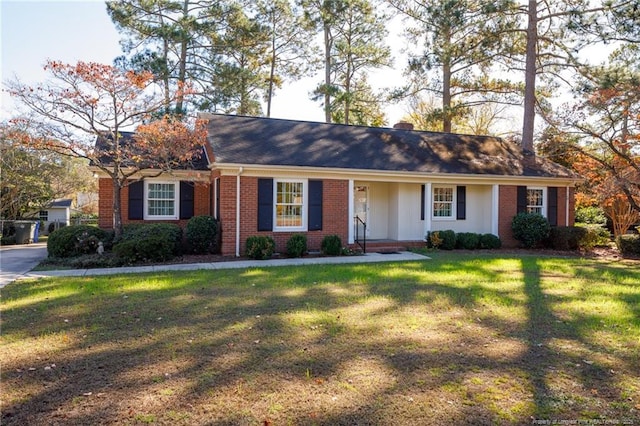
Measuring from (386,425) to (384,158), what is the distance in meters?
12.8

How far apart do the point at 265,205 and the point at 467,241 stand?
715 centimetres

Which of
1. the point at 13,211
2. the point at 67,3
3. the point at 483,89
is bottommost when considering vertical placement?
the point at 13,211

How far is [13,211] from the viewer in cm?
2266

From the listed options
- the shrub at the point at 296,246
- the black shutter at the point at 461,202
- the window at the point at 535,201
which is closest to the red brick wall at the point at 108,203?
the shrub at the point at 296,246

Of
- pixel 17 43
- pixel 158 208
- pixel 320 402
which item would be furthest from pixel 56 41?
pixel 320 402

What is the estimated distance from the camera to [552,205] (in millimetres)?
16703

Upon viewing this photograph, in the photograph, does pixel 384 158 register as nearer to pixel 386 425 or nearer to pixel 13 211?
pixel 386 425

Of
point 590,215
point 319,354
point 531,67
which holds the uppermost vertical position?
point 531,67

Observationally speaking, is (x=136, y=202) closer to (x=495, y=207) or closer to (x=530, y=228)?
(x=495, y=207)

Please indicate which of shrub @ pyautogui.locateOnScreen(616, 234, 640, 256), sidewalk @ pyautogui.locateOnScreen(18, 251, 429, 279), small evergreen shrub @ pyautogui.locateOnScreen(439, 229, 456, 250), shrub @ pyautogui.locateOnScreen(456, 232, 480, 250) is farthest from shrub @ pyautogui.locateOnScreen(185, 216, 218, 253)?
shrub @ pyautogui.locateOnScreen(616, 234, 640, 256)

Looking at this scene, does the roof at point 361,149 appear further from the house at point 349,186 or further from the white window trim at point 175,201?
the white window trim at point 175,201

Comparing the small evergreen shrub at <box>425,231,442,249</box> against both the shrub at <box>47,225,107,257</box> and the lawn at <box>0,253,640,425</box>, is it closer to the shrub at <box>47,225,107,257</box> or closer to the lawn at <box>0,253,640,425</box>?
the lawn at <box>0,253,640,425</box>

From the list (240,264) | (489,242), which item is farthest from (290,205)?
(489,242)

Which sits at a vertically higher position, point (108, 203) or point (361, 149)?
point (361, 149)
